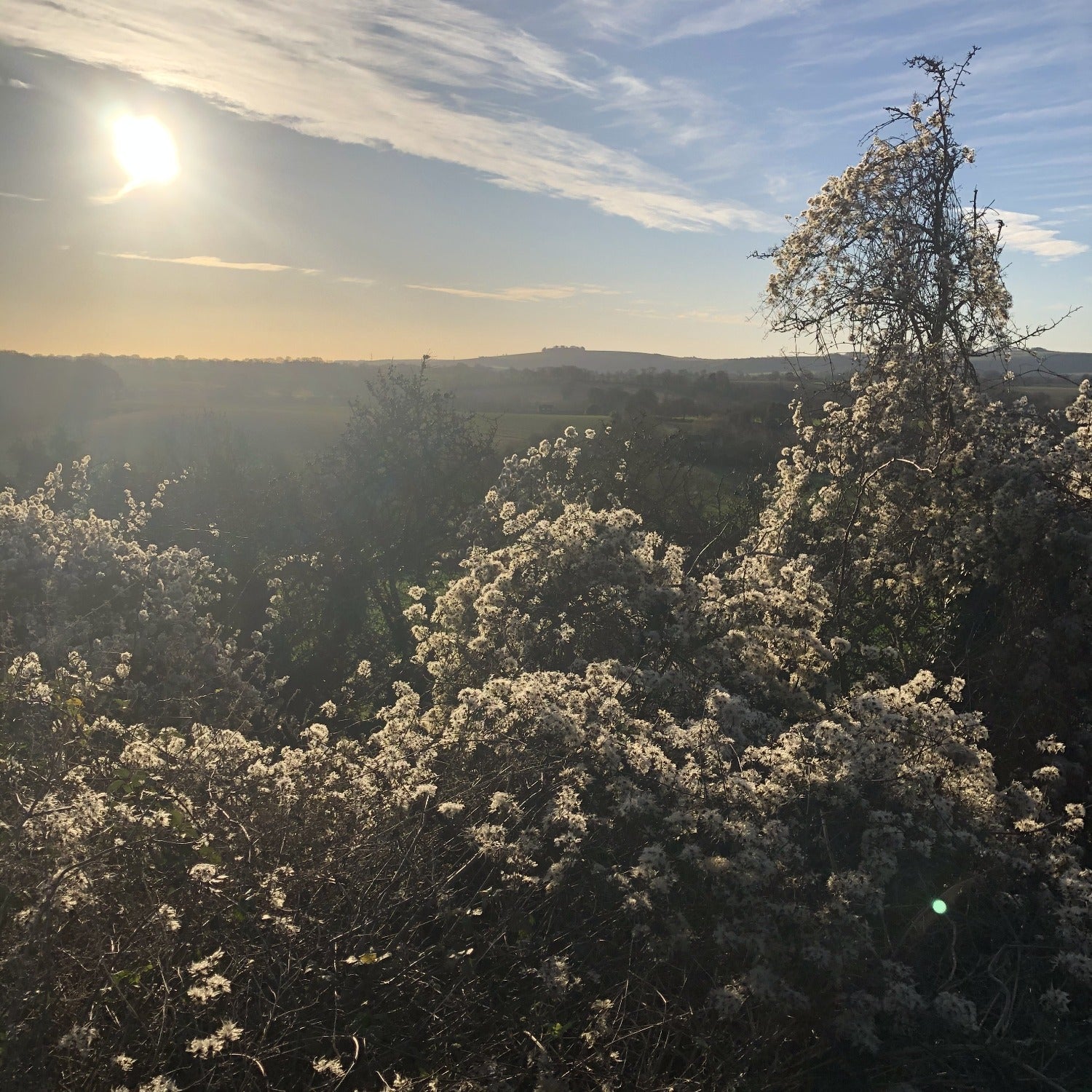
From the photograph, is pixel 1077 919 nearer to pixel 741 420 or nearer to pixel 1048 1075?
pixel 1048 1075

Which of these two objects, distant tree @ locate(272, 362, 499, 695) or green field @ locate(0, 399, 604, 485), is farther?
green field @ locate(0, 399, 604, 485)

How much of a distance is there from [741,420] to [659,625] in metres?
21.9

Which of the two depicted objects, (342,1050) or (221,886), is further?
(221,886)

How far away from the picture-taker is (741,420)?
94.3 ft

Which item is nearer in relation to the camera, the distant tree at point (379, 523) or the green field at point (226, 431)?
the distant tree at point (379, 523)

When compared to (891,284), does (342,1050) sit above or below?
below

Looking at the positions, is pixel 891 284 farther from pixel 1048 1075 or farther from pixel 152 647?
pixel 152 647

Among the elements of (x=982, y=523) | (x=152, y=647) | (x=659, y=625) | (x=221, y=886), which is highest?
(x=982, y=523)

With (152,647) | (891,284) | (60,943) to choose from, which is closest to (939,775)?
(60,943)

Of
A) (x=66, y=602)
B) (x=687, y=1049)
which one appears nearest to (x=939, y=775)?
(x=687, y=1049)

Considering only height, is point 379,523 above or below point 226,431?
below

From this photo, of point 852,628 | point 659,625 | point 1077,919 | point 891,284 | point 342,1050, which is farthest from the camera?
point 891,284

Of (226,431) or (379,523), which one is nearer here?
(379,523)

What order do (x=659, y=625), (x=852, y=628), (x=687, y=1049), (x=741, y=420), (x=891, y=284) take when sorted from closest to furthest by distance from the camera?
1. (x=687, y=1049)
2. (x=659, y=625)
3. (x=852, y=628)
4. (x=891, y=284)
5. (x=741, y=420)
